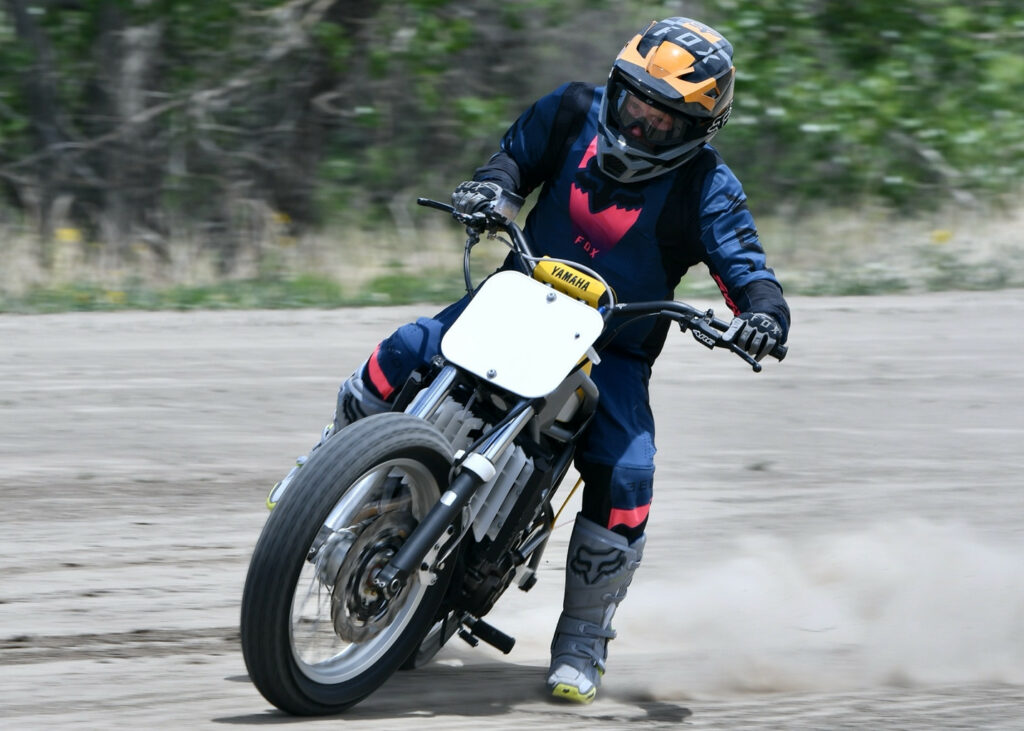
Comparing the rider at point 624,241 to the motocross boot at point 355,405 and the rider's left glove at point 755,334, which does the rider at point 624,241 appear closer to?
the motocross boot at point 355,405

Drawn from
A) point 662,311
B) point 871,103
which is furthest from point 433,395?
point 871,103

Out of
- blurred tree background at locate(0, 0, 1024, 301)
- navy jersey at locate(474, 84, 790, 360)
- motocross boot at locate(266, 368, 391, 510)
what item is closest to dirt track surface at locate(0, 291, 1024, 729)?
motocross boot at locate(266, 368, 391, 510)

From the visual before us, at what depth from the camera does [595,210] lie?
438 cm

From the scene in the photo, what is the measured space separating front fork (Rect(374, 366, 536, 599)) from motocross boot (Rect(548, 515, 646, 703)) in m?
0.63

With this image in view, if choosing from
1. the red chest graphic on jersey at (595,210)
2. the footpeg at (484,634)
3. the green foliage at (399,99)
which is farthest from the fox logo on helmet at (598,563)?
the green foliage at (399,99)

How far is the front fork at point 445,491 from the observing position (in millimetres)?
3684

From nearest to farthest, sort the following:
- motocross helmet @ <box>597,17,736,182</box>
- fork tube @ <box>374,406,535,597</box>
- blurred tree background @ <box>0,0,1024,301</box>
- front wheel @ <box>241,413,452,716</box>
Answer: front wheel @ <box>241,413,452,716</box> < fork tube @ <box>374,406,535,597</box> < motocross helmet @ <box>597,17,736,182</box> < blurred tree background @ <box>0,0,1024,301</box>

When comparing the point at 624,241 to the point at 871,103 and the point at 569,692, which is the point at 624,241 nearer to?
the point at 569,692

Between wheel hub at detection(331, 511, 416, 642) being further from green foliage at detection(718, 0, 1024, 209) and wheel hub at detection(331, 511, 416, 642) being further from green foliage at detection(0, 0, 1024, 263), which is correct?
green foliage at detection(718, 0, 1024, 209)

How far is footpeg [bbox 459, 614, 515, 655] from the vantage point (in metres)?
4.30

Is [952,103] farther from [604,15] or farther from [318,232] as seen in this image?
[318,232]

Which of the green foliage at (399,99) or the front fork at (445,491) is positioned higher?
the front fork at (445,491)

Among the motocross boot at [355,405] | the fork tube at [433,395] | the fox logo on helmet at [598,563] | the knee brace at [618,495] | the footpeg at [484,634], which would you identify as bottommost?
the footpeg at [484,634]

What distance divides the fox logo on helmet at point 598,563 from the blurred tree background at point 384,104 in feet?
24.7
